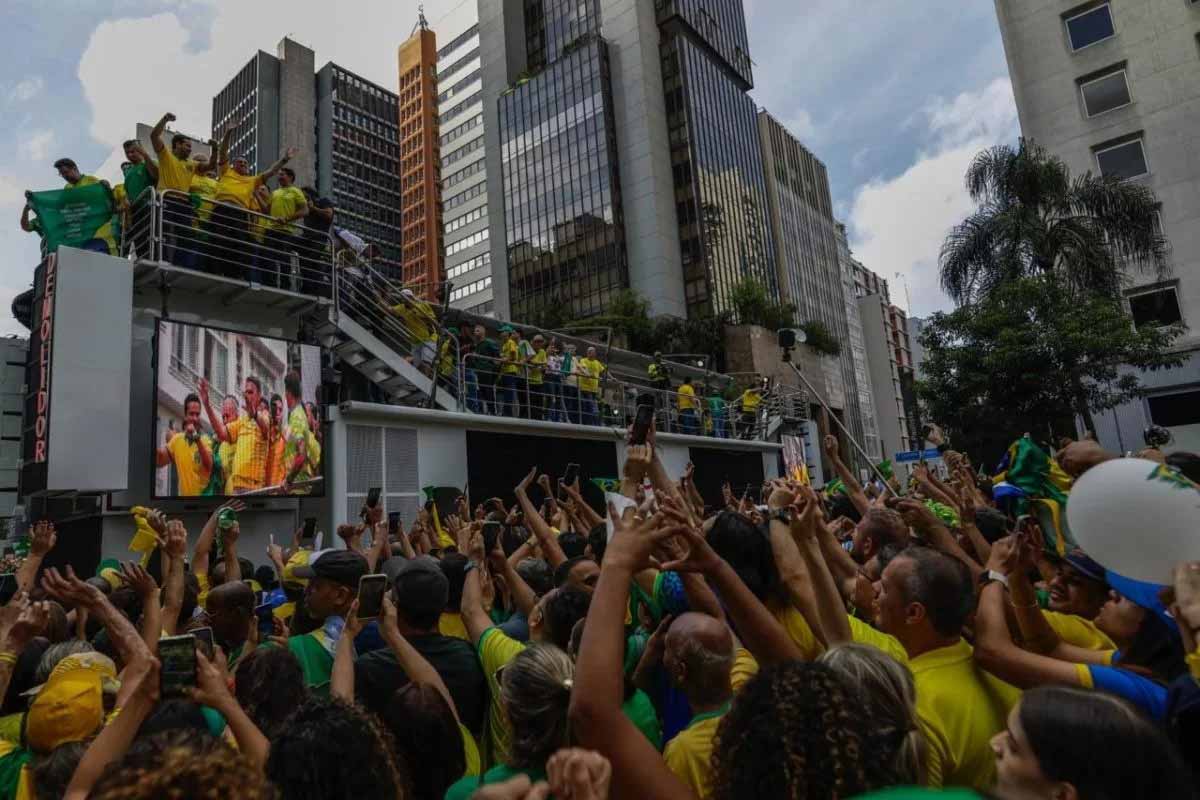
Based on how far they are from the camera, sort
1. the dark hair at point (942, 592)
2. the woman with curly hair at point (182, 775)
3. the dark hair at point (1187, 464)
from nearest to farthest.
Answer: the woman with curly hair at point (182, 775), the dark hair at point (942, 592), the dark hair at point (1187, 464)

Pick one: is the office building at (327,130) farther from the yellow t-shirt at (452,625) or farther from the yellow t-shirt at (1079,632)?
the yellow t-shirt at (1079,632)

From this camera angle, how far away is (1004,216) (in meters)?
19.3

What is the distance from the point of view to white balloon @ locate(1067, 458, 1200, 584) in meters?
1.94

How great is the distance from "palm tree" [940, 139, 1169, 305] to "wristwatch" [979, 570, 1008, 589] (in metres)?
19.0

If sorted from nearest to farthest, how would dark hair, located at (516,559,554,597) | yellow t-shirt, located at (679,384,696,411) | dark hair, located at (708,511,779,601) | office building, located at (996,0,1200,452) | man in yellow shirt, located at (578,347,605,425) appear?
dark hair, located at (708,511,779,601) → dark hair, located at (516,559,554,597) → man in yellow shirt, located at (578,347,605,425) → yellow t-shirt, located at (679,384,696,411) → office building, located at (996,0,1200,452)

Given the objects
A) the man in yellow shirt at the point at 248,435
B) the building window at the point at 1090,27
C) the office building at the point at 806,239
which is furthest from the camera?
the office building at the point at 806,239

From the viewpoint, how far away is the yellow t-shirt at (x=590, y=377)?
1688 cm

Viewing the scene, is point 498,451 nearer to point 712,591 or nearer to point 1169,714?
point 712,591

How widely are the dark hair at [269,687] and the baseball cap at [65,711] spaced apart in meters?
0.43

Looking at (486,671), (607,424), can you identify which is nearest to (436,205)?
(607,424)

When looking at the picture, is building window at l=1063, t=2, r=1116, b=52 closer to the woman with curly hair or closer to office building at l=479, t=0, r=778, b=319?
office building at l=479, t=0, r=778, b=319

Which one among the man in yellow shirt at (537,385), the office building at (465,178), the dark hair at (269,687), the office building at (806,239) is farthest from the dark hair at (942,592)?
Answer: the office building at (465,178)

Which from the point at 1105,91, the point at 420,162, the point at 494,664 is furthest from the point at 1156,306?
the point at 420,162

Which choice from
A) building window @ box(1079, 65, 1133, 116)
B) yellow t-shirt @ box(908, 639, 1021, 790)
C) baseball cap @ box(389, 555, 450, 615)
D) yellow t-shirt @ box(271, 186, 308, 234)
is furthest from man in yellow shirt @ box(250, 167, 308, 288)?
building window @ box(1079, 65, 1133, 116)
